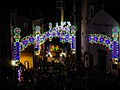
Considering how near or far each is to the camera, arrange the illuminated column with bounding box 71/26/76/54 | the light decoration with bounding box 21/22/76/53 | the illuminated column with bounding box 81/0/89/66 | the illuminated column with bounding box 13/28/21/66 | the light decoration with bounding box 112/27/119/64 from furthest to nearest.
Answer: the illuminated column with bounding box 71/26/76/54 → the illuminated column with bounding box 81/0/89/66 → the light decoration with bounding box 21/22/76/53 → the light decoration with bounding box 112/27/119/64 → the illuminated column with bounding box 13/28/21/66

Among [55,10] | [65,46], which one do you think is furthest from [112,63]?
[55,10]

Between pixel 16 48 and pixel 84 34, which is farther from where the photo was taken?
pixel 84 34

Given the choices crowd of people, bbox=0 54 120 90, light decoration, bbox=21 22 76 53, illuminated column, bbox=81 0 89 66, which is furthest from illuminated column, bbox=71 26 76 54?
crowd of people, bbox=0 54 120 90

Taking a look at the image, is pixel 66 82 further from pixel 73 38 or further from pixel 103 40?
pixel 73 38

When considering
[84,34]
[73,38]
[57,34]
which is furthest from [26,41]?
[84,34]

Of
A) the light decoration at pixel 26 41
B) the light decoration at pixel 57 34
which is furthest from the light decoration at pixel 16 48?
the light decoration at pixel 57 34

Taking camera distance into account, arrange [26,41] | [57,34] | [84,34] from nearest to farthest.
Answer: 1. [26,41]
2. [57,34]
3. [84,34]

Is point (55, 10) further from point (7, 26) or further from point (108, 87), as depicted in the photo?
point (108, 87)

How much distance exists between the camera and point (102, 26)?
32375mm

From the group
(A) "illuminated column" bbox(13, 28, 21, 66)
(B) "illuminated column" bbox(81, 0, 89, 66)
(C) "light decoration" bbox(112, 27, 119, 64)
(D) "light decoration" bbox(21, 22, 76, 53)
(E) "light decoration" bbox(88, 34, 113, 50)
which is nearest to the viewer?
(A) "illuminated column" bbox(13, 28, 21, 66)

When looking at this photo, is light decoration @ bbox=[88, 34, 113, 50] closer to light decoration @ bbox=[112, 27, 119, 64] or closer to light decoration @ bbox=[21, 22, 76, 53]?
light decoration @ bbox=[112, 27, 119, 64]

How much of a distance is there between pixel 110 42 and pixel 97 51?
5.20m

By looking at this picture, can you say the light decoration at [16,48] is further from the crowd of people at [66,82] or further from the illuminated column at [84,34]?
the illuminated column at [84,34]

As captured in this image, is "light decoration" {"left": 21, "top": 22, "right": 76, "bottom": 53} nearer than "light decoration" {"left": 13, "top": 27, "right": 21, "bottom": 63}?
No
